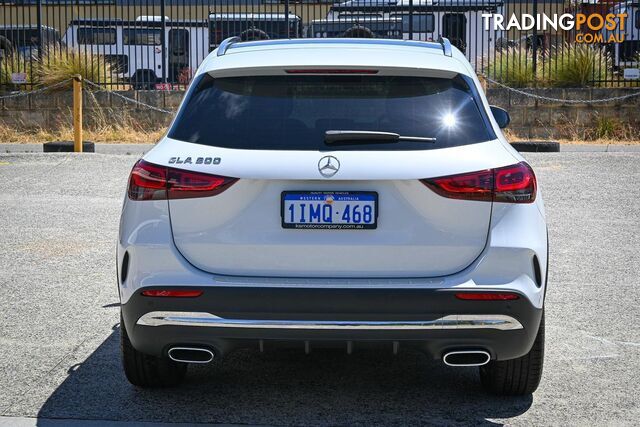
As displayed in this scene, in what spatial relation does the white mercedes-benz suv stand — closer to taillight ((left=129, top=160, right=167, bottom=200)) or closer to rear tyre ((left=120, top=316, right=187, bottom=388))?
taillight ((left=129, top=160, right=167, bottom=200))

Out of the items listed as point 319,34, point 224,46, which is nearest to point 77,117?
point 319,34

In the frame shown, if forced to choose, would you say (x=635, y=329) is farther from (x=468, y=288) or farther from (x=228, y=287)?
(x=228, y=287)

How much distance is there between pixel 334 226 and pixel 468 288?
579mm

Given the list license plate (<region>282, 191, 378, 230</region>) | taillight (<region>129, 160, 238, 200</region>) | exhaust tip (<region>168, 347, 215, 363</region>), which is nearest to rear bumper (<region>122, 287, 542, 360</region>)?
exhaust tip (<region>168, 347, 215, 363</region>)

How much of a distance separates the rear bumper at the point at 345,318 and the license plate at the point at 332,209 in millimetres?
260

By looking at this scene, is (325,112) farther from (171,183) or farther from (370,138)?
(171,183)

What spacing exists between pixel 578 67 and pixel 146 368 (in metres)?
16.5

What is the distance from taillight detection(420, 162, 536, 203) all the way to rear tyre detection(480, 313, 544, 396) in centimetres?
65

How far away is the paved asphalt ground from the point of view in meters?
4.97

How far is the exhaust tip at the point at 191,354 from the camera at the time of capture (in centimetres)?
471

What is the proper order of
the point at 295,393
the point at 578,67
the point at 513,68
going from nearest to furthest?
the point at 295,393, the point at 578,67, the point at 513,68

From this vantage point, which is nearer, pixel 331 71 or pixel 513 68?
pixel 331 71

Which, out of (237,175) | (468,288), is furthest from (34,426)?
(468,288)

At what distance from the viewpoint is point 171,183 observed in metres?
4.62
